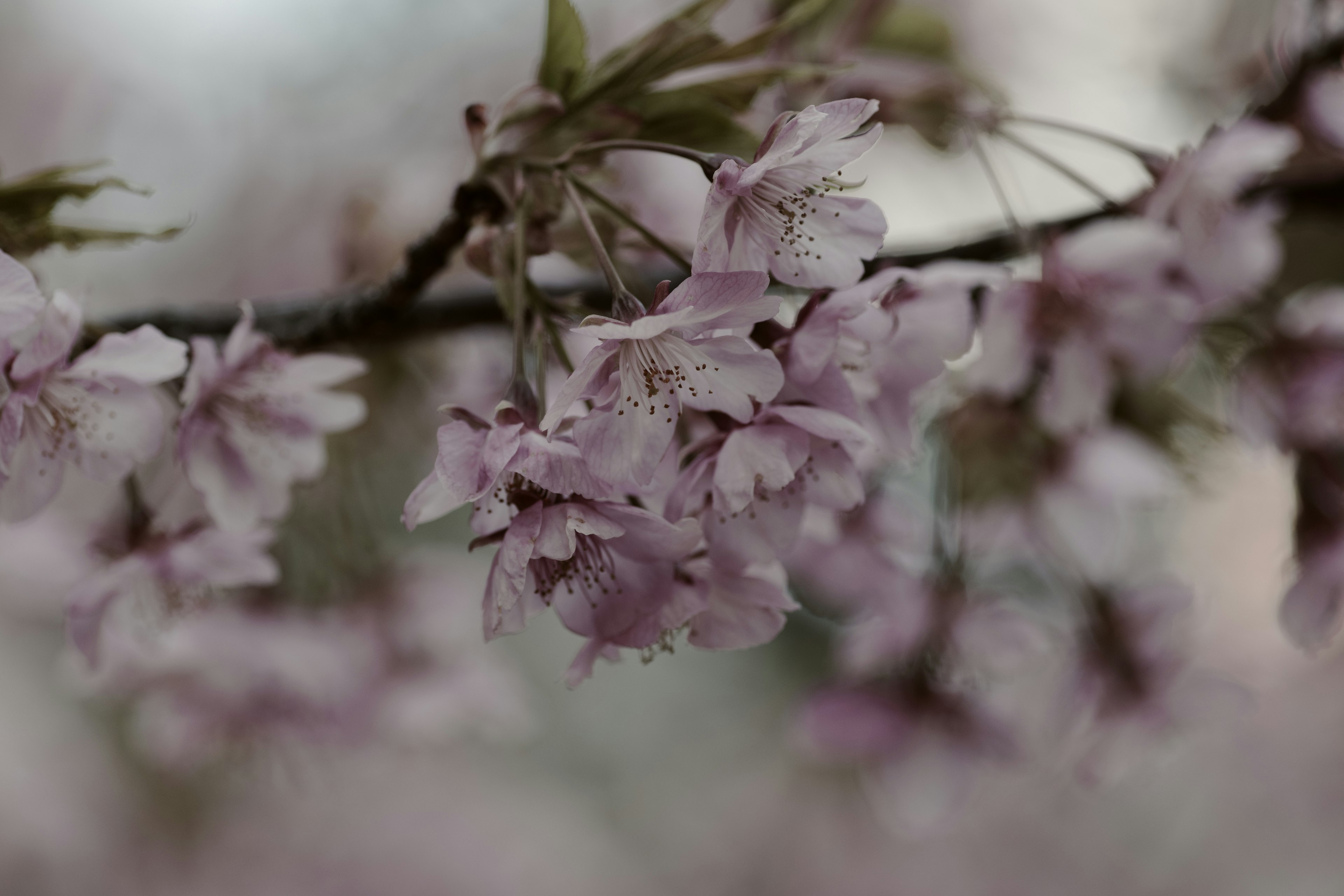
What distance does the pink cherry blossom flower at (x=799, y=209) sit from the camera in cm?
37

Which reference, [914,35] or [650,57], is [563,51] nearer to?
[650,57]

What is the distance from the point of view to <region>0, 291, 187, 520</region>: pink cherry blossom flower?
1.49ft

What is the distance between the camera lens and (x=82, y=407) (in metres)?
0.49

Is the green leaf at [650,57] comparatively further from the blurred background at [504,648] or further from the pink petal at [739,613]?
the pink petal at [739,613]

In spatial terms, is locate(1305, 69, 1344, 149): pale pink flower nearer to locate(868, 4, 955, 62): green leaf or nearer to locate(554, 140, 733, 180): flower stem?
locate(868, 4, 955, 62): green leaf

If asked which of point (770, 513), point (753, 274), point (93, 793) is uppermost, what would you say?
point (753, 274)

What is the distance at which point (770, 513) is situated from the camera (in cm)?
47

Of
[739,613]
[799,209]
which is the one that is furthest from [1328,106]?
[739,613]

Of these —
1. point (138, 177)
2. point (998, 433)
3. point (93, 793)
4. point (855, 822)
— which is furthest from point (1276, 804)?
point (138, 177)

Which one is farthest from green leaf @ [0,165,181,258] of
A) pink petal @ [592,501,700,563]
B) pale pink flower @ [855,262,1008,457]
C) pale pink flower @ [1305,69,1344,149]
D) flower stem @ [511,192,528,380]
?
pale pink flower @ [1305,69,1344,149]

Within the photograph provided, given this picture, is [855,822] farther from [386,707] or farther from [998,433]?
[998,433]

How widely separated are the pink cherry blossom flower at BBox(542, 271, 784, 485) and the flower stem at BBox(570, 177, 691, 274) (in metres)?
0.06

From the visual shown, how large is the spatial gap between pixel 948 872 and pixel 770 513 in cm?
323

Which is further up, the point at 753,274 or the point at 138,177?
the point at 753,274
